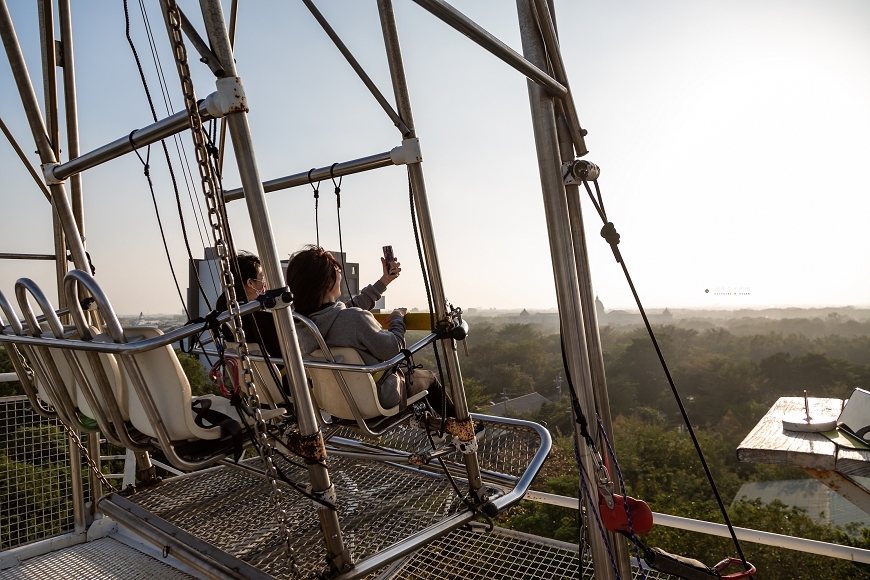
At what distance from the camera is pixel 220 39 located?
1281 millimetres

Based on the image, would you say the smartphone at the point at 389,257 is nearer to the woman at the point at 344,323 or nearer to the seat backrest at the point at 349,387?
the woman at the point at 344,323

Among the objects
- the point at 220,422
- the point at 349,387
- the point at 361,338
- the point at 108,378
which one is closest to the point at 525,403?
the point at 361,338

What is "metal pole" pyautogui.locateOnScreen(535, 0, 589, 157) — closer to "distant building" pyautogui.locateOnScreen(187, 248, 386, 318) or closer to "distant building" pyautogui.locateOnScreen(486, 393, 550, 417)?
"distant building" pyautogui.locateOnScreen(187, 248, 386, 318)

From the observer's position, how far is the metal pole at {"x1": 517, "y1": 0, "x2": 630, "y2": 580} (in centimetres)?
165

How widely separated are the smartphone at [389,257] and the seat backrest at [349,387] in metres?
0.81

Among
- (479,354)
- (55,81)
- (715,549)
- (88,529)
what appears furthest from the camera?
(479,354)

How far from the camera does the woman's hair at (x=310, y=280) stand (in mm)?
2355

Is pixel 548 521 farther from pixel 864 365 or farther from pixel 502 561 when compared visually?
pixel 864 365

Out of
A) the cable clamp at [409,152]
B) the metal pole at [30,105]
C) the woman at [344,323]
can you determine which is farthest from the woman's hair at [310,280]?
the metal pole at [30,105]

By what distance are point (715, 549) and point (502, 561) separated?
15.1m

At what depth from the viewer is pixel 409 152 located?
6.83 ft

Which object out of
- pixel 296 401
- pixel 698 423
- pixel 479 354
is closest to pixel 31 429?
pixel 296 401

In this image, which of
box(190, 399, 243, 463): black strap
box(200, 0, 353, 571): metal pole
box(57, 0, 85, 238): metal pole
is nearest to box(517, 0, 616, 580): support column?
box(200, 0, 353, 571): metal pole

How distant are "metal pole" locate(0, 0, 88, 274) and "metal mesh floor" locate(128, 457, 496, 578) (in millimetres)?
1051
